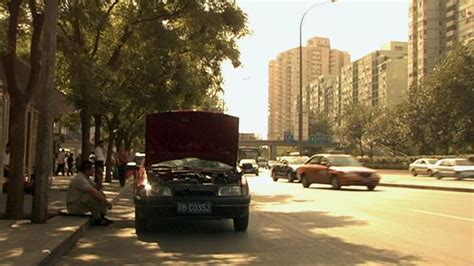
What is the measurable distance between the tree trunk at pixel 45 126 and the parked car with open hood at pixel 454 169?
33945 millimetres

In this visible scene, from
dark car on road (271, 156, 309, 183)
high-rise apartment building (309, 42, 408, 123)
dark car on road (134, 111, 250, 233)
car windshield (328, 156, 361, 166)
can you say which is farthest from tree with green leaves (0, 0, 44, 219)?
high-rise apartment building (309, 42, 408, 123)

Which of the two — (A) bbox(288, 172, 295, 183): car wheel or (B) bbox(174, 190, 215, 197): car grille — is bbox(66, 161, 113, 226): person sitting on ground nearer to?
(B) bbox(174, 190, 215, 197): car grille

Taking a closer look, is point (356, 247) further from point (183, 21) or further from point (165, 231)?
point (183, 21)

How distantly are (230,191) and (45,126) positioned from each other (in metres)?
3.62

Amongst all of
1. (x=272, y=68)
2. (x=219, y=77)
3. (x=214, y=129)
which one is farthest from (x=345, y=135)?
(x=214, y=129)

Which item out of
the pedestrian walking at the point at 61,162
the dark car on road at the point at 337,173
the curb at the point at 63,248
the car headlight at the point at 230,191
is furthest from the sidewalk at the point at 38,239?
the pedestrian walking at the point at 61,162

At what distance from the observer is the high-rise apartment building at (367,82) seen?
486ft

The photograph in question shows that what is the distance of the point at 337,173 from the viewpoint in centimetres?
2597

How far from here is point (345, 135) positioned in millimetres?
98312

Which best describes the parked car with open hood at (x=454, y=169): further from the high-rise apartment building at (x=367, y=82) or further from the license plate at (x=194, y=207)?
the high-rise apartment building at (x=367, y=82)

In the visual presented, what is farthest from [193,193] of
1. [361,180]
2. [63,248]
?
[361,180]

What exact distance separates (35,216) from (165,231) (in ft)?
7.84

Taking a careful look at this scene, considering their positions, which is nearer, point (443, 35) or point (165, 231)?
point (165, 231)

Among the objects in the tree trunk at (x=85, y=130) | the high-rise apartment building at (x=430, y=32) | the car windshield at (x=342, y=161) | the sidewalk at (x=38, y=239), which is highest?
the high-rise apartment building at (x=430, y=32)
